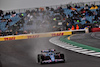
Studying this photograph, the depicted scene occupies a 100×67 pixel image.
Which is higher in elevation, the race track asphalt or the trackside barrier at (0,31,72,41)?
the race track asphalt

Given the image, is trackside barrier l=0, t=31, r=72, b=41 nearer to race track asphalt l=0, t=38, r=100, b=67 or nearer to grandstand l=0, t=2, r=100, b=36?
grandstand l=0, t=2, r=100, b=36

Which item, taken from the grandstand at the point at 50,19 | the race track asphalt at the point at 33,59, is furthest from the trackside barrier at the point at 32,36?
the race track asphalt at the point at 33,59

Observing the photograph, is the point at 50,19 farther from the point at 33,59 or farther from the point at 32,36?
the point at 33,59

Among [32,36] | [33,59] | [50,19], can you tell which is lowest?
[32,36]

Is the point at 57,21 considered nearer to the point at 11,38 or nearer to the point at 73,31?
the point at 73,31

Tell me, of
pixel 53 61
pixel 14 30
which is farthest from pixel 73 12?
pixel 53 61

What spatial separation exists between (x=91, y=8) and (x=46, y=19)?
793 cm

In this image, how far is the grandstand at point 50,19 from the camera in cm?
2952

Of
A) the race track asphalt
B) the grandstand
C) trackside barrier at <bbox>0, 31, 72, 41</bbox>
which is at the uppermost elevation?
the grandstand

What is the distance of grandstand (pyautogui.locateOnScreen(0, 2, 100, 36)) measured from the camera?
29516mm

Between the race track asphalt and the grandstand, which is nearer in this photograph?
the race track asphalt

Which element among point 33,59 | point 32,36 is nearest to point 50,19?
point 32,36

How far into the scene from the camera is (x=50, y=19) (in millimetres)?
30719

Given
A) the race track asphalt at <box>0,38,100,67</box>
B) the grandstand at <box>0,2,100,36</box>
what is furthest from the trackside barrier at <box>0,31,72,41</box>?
the race track asphalt at <box>0,38,100,67</box>
